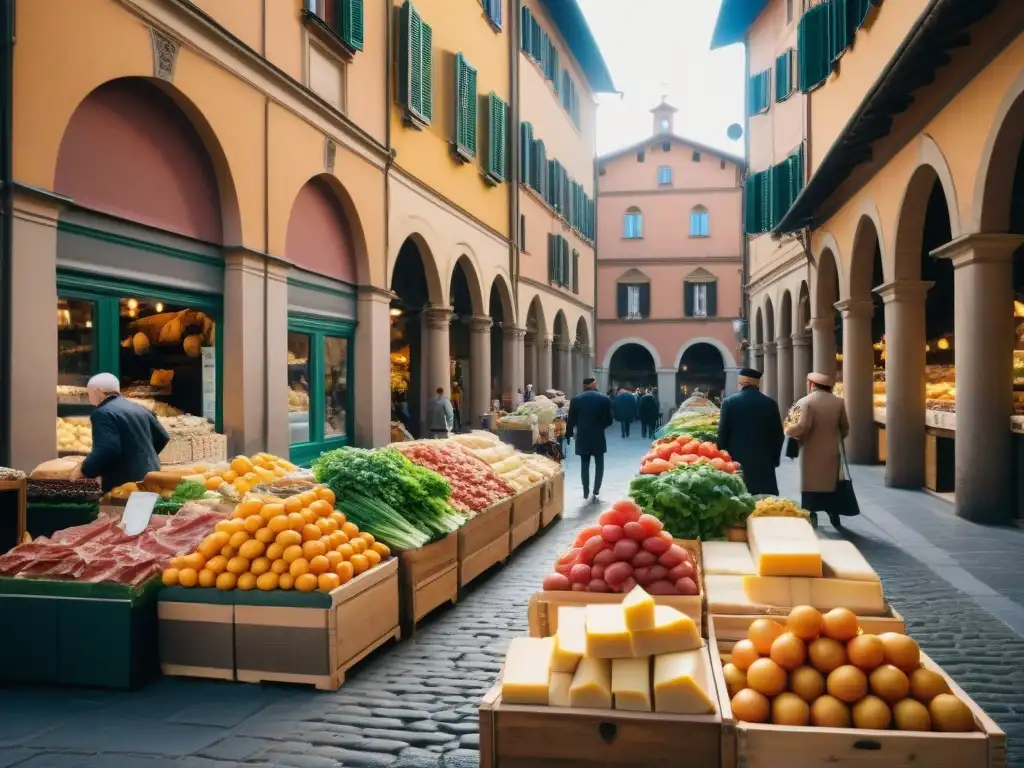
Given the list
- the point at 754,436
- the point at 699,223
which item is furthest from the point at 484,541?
the point at 699,223

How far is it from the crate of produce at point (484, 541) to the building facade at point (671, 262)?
31262 millimetres

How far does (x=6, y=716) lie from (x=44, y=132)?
4697 mm

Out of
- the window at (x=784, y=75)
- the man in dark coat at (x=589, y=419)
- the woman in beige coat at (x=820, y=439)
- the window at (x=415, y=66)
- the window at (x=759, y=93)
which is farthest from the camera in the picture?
the window at (x=759, y=93)

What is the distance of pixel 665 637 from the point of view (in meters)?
3.10

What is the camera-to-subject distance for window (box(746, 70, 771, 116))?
24.7 meters

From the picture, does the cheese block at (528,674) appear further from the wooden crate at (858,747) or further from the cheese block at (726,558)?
the cheese block at (726,558)

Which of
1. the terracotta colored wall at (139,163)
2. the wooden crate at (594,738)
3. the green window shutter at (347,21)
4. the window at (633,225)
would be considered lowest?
the wooden crate at (594,738)

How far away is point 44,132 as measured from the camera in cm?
700

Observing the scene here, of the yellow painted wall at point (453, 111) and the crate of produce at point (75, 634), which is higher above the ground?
the yellow painted wall at point (453, 111)

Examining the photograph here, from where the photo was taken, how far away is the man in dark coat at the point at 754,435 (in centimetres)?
848

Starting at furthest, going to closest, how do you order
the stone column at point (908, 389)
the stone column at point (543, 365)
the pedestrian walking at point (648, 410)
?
the stone column at point (543, 365) → the pedestrian walking at point (648, 410) → the stone column at point (908, 389)

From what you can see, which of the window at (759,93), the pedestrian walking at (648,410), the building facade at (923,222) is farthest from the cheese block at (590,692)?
the window at (759,93)

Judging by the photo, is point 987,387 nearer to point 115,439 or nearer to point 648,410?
point 115,439

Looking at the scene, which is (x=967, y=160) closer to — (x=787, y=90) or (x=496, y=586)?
(x=496, y=586)
